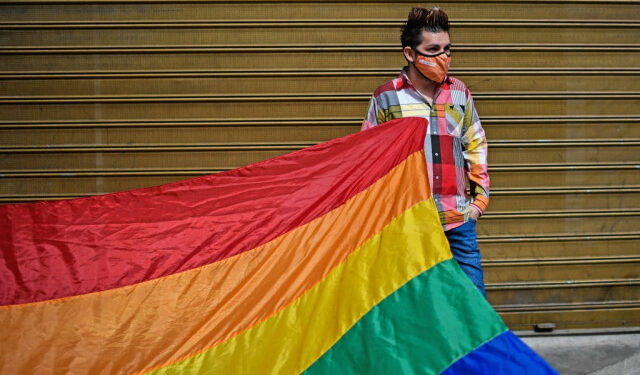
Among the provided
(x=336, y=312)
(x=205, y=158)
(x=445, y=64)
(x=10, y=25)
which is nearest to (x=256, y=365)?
(x=336, y=312)

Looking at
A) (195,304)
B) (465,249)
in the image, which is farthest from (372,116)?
(195,304)

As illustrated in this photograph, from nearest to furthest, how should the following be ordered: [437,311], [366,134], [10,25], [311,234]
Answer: [437,311] < [311,234] < [366,134] < [10,25]

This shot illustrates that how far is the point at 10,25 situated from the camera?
17.9 feet

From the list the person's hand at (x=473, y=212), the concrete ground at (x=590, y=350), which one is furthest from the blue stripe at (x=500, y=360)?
the concrete ground at (x=590, y=350)

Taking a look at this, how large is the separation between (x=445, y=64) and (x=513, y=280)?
2.59 meters

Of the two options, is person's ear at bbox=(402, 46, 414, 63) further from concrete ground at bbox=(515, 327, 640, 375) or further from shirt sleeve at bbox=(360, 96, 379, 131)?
concrete ground at bbox=(515, 327, 640, 375)

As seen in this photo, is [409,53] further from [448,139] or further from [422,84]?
[448,139]

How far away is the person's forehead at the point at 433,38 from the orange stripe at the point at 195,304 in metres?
0.60

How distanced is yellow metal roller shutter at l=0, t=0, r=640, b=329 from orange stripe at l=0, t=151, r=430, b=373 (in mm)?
2265

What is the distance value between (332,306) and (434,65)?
1.35 m

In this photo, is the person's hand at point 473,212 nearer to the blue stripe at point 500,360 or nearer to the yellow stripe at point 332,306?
the yellow stripe at point 332,306

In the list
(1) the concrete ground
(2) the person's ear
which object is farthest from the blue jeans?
(1) the concrete ground

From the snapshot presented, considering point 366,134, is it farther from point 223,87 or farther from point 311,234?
point 223,87

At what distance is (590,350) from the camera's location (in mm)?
5430
